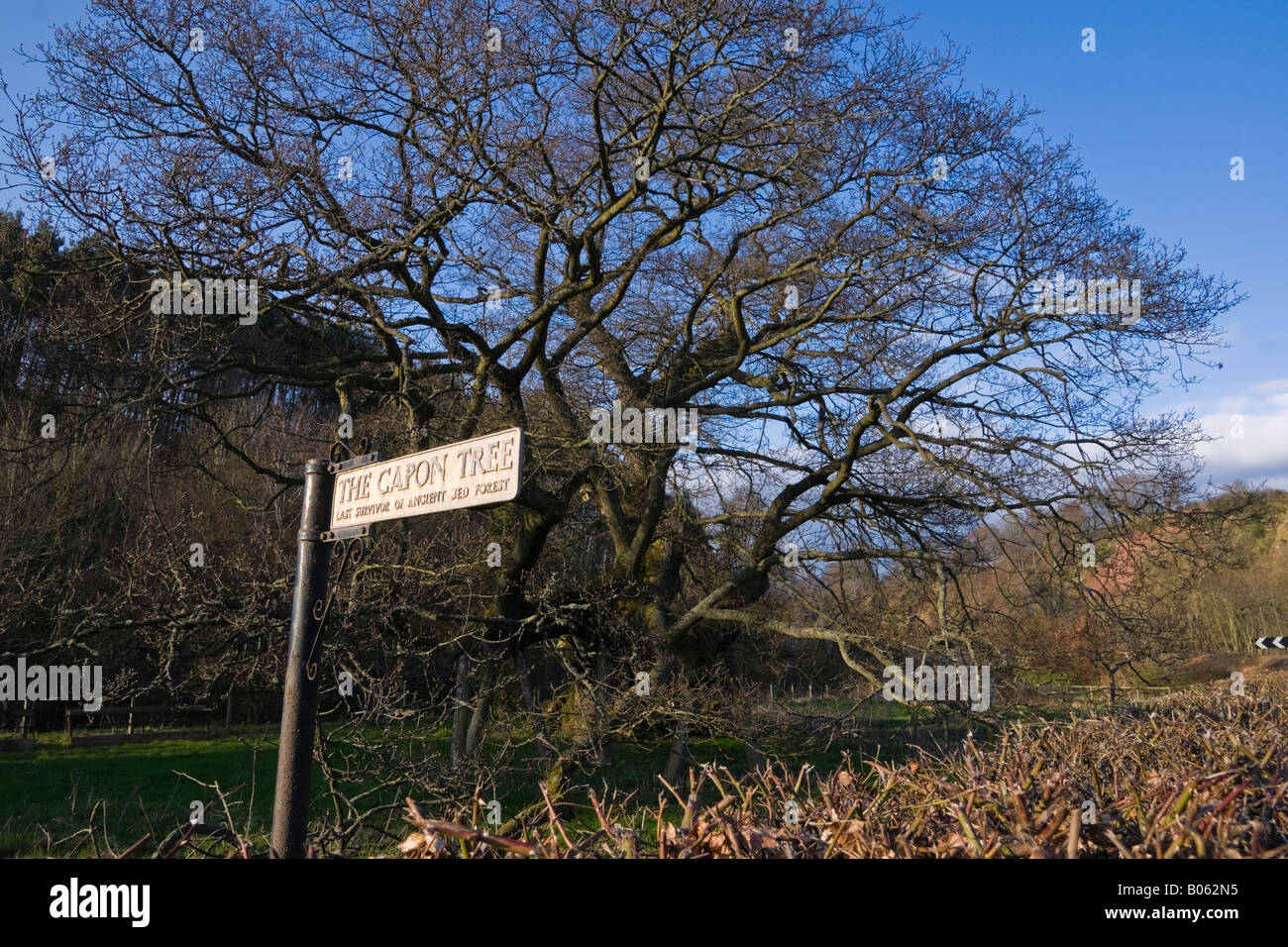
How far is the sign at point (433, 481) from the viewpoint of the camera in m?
2.77

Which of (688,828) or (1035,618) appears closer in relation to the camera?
(688,828)

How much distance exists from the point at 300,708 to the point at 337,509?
0.68 meters

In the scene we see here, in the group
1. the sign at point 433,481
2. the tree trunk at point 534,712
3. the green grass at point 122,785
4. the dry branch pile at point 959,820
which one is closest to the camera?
the dry branch pile at point 959,820

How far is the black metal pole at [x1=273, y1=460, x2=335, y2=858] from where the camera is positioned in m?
3.04

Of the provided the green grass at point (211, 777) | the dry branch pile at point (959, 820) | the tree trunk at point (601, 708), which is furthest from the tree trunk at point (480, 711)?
the dry branch pile at point (959, 820)

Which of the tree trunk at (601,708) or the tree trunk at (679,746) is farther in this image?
the tree trunk at (679,746)

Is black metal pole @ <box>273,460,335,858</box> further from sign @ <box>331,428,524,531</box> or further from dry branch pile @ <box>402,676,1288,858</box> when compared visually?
dry branch pile @ <box>402,676,1288,858</box>

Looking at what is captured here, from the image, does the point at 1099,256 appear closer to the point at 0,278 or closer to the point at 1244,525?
the point at 1244,525

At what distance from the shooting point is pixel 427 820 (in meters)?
2.48

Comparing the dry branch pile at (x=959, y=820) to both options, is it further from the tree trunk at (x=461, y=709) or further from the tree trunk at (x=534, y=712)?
the tree trunk at (x=461, y=709)

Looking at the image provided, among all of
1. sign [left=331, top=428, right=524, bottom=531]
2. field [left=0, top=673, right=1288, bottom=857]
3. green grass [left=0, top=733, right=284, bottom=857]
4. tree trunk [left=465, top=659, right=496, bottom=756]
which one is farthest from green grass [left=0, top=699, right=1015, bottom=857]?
field [left=0, top=673, right=1288, bottom=857]

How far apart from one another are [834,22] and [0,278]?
935 cm
